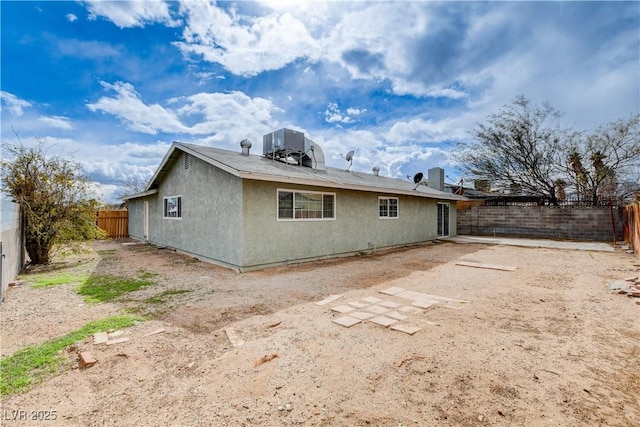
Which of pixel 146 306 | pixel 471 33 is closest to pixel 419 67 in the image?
pixel 471 33

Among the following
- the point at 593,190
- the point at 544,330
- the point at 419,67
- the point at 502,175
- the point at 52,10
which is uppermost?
the point at 419,67

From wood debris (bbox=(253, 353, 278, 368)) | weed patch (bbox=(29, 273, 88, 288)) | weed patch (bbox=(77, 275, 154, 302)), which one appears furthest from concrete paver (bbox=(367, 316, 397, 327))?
weed patch (bbox=(29, 273, 88, 288))

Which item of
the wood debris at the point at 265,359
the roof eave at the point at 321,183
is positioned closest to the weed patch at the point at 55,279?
the roof eave at the point at 321,183

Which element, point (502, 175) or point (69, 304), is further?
point (502, 175)

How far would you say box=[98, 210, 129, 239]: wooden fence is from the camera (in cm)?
→ 1619

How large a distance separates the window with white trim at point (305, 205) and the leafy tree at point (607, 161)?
1540 centimetres

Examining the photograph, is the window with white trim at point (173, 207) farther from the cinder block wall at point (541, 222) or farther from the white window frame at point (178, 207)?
the cinder block wall at point (541, 222)

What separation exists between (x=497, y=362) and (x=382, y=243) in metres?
8.77

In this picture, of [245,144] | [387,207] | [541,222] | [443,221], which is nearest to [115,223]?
[245,144]

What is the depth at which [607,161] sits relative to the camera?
651 inches

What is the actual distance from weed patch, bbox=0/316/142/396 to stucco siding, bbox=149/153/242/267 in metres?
4.07

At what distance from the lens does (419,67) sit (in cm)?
1052

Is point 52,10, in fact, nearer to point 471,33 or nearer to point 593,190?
point 471,33

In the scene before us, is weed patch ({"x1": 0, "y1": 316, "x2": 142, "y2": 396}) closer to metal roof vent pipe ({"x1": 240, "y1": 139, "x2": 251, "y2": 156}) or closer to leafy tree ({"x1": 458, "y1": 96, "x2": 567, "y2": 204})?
metal roof vent pipe ({"x1": 240, "y1": 139, "x2": 251, "y2": 156})
